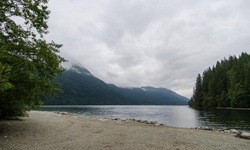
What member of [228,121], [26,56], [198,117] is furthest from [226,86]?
[26,56]

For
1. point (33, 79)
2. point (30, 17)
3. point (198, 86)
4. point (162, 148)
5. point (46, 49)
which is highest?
point (198, 86)

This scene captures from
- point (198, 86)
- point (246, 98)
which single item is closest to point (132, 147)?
point (246, 98)

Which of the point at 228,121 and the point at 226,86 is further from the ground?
the point at 226,86

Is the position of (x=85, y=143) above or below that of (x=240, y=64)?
below

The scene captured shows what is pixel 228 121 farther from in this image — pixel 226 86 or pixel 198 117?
pixel 226 86

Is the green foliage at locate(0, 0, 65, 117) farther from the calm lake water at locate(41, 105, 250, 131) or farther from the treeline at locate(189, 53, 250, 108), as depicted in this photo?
the treeline at locate(189, 53, 250, 108)

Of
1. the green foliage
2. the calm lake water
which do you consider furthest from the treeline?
the green foliage

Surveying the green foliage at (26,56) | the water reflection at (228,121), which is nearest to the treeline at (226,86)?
the water reflection at (228,121)

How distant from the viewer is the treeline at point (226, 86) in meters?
98.6

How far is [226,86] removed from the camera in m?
127

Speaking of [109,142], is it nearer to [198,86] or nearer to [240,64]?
[240,64]

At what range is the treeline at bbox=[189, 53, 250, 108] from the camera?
98.6 metres

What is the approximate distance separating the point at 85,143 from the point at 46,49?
7391 millimetres

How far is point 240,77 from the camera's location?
108250 mm
